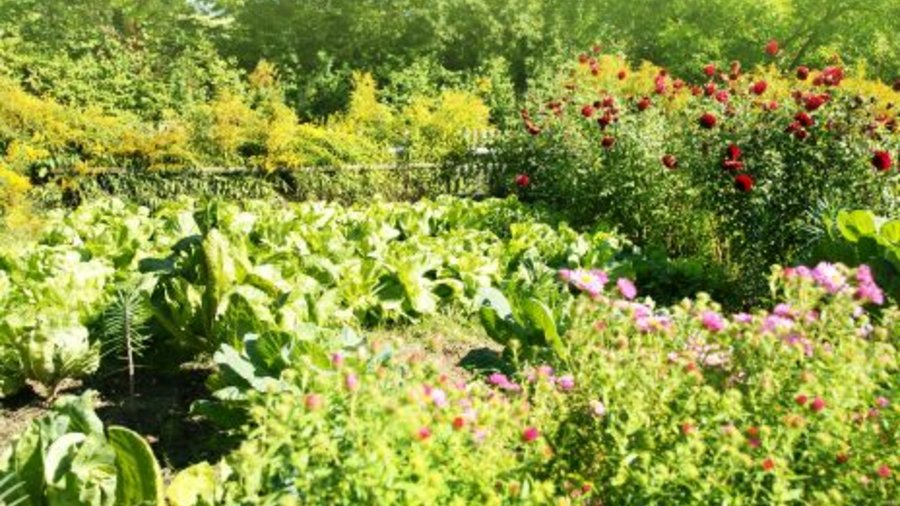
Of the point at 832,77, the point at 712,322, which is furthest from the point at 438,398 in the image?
the point at 832,77

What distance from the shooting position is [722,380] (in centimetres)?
252

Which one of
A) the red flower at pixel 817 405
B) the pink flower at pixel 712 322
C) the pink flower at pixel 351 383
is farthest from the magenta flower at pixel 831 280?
the pink flower at pixel 351 383

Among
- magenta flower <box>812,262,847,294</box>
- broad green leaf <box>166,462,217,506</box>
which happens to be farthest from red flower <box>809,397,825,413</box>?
broad green leaf <box>166,462,217,506</box>

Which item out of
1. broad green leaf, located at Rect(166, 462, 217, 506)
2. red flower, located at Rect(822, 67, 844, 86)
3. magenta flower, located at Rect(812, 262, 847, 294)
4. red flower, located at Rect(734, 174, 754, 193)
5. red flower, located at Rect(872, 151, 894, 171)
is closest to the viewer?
broad green leaf, located at Rect(166, 462, 217, 506)

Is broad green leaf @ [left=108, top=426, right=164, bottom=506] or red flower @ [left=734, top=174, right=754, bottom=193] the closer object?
broad green leaf @ [left=108, top=426, right=164, bottom=506]

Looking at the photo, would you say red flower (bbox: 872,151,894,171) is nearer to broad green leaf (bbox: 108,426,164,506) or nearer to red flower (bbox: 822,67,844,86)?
red flower (bbox: 822,67,844,86)

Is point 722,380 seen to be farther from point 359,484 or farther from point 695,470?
point 359,484

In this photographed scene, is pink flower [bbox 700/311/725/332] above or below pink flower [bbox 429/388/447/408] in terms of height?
above

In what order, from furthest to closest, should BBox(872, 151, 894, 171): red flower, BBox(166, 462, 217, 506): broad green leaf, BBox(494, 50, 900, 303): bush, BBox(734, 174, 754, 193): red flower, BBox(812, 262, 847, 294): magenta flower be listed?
1. BBox(494, 50, 900, 303): bush
2. BBox(734, 174, 754, 193): red flower
3. BBox(872, 151, 894, 171): red flower
4. BBox(812, 262, 847, 294): magenta flower
5. BBox(166, 462, 217, 506): broad green leaf

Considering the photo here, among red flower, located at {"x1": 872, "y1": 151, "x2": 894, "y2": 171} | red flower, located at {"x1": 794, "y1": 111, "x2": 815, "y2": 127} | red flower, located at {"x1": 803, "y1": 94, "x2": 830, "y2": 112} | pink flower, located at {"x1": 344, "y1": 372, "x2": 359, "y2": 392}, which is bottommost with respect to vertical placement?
red flower, located at {"x1": 872, "y1": 151, "x2": 894, "y2": 171}

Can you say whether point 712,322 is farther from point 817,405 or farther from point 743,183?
point 743,183

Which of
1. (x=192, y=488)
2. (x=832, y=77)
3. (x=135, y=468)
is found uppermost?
(x=832, y=77)

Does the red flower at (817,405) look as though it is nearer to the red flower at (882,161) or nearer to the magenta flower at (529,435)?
the magenta flower at (529,435)

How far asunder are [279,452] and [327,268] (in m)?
2.85
